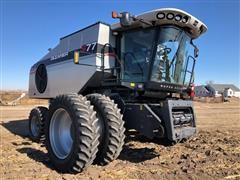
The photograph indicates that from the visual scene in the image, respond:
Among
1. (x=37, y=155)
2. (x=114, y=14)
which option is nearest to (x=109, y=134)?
(x=37, y=155)

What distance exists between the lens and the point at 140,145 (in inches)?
329

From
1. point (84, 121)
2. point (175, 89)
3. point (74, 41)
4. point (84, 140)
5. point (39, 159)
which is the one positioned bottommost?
point (39, 159)

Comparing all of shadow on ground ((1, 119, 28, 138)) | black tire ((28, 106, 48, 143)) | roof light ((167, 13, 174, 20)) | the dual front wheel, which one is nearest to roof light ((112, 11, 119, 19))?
roof light ((167, 13, 174, 20))

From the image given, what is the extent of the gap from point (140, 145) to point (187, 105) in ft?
6.35

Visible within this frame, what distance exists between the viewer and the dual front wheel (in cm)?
558

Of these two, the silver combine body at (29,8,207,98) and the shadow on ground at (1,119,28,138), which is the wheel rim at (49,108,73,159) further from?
the shadow on ground at (1,119,28,138)

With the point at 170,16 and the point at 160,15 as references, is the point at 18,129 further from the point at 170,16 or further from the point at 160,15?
the point at 170,16

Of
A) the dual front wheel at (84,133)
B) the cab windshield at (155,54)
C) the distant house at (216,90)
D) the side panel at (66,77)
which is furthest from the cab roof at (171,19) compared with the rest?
the distant house at (216,90)

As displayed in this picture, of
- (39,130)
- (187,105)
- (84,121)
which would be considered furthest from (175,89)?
(39,130)

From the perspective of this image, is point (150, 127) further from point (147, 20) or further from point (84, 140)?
point (147, 20)

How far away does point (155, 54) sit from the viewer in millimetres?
6883

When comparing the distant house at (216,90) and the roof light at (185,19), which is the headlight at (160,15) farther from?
the distant house at (216,90)

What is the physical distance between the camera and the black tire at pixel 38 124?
32.0 ft

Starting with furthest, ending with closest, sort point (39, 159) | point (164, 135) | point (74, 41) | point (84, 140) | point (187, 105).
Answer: point (74, 41), point (187, 105), point (39, 159), point (164, 135), point (84, 140)
